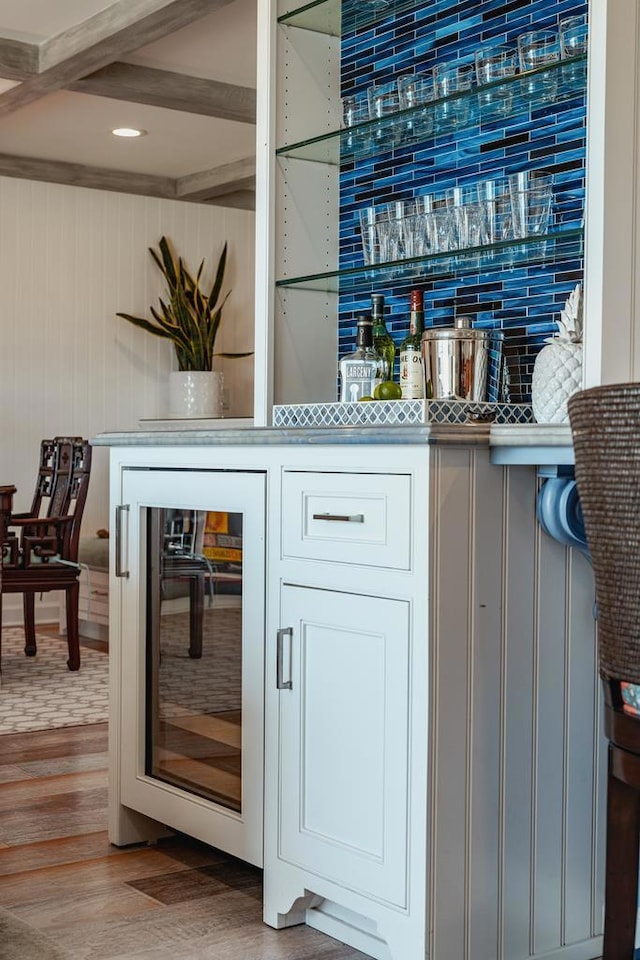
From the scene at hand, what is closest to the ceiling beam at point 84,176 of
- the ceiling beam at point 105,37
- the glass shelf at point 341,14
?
the ceiling beam at point 105,37

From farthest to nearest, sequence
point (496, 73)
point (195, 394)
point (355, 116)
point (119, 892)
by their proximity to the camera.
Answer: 1. point (195, 394)
2. point (355, 116)
3. point (119, 892)
4. point (496, 73)

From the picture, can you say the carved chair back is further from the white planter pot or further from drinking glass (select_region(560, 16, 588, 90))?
drinking glass (select_region(560, 16, 588, 90))

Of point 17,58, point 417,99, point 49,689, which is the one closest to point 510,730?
point 417,99

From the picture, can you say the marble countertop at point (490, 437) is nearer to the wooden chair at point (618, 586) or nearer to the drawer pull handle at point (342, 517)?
the drawer pull handle at point (342, 517)

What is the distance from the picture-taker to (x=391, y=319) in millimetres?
2830

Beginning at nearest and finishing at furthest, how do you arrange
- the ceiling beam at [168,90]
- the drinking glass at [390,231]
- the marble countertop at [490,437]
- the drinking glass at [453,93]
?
1. the marble countertop at [490,437]
2. the drinking glass at [453,93]
3. the drinking glass at [390,231]
4. the ceiling beam at [168,90]

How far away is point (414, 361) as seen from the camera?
242 centimetres

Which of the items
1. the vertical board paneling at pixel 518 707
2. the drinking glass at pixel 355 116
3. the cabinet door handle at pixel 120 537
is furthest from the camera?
the cabinet door handle at pixel 120 537

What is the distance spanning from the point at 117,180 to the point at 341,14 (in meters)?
4.45

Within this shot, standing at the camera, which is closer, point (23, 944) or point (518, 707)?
point (518, 707)

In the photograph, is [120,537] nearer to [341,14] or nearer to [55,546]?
[341,14]

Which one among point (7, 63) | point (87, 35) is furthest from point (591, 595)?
point (7, 63)

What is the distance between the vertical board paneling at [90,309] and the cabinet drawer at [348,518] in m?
4.91

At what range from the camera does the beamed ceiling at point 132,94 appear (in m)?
4.54
